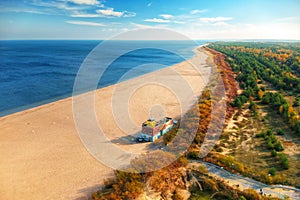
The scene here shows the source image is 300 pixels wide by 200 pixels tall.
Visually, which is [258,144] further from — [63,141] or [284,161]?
[63,141]

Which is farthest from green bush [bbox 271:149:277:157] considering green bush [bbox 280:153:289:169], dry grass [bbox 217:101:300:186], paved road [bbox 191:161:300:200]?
paved road [bbox 191:161:300:200]

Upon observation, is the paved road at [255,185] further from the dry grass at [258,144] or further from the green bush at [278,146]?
the green bush at [278,146]

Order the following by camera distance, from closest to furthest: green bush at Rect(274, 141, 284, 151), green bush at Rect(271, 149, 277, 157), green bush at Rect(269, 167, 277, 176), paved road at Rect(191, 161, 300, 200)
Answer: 1. paved road at Rect(191, 161, 300, 200)
2. green bush at Rect(269, 167, 277, 176)
3. green bush at Rect(271, 149, 277, 157)
4. green bush at Rect(274, 141, 284, 151)

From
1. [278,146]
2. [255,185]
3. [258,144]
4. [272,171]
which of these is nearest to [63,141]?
[255,185]

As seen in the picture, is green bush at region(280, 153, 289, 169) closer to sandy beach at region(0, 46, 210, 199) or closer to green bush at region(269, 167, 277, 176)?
green bush at region(269, 167, 277, 176)

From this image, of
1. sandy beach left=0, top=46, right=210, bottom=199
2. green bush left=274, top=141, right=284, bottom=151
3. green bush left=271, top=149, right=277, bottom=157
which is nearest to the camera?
sandy beach left=0, top=46, right=210, bottom=199
